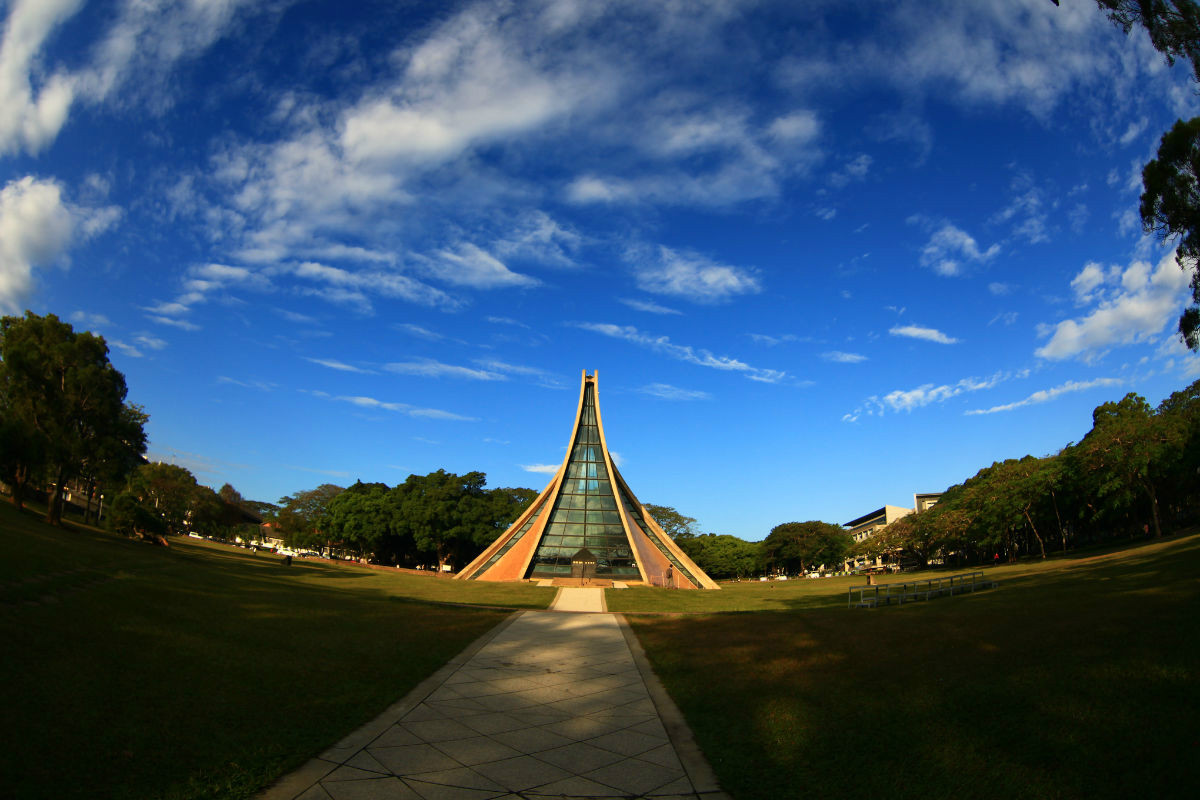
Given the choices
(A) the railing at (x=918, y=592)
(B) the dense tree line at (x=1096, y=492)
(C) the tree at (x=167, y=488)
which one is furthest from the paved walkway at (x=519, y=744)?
(C) the tree at (x=167, y=488)

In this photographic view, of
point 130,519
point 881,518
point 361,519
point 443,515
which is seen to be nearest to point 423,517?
point 443,515

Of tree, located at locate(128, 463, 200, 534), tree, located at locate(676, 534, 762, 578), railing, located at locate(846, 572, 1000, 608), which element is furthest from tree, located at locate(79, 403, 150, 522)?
tree, located at locate(676, 534, 762, 578)

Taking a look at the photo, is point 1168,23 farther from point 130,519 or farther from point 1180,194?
point 130,519

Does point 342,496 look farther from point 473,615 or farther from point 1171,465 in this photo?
point 1171,465

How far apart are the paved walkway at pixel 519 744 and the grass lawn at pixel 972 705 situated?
54 centimetres

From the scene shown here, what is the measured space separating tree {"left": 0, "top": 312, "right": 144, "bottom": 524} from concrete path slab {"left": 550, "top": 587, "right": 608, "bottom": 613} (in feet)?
70.7

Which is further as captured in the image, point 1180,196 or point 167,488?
point 167,488

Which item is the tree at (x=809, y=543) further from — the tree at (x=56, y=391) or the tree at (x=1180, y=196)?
the tree at (x=56, y=391)

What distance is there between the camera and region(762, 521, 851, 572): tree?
78.5 meters

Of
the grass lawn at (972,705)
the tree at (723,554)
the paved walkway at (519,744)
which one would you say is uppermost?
the grass lawn at (972,705)

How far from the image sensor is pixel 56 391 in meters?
25.0

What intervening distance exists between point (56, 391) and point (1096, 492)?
5583 centimetres

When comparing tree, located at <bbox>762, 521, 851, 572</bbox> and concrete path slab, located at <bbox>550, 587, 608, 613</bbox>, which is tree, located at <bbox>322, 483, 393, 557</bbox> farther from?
tree, located at <bbox>762, 521, 851, 572</bbox>

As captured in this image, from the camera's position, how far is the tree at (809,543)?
3091 inches
